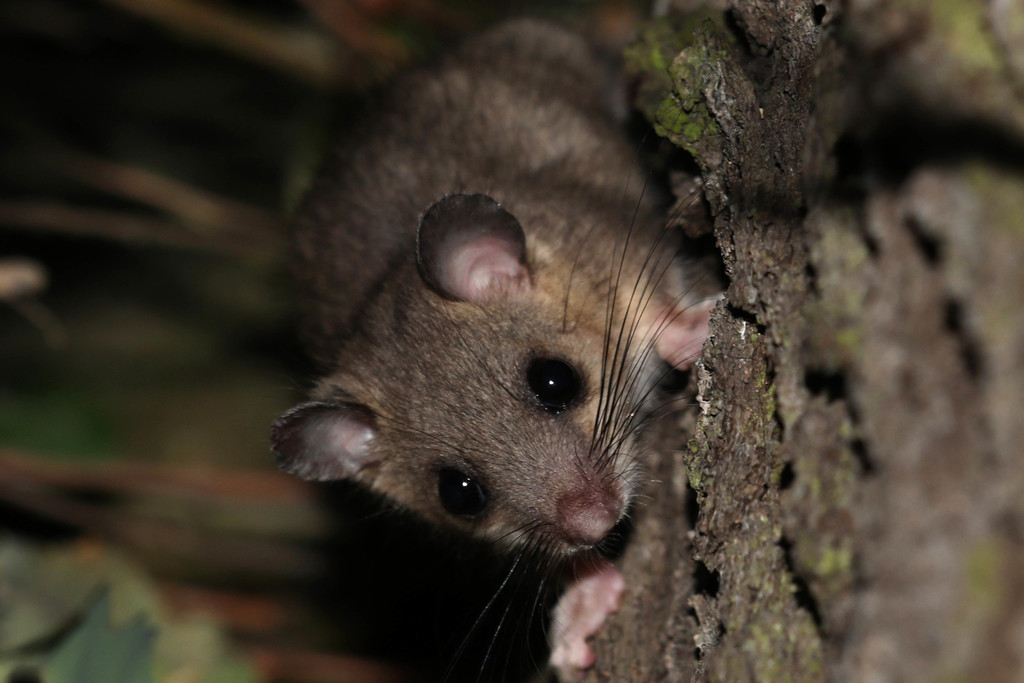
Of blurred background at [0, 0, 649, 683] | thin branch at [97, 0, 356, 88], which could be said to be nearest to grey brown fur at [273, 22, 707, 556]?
blurred background at [0, 0, 649, 683]

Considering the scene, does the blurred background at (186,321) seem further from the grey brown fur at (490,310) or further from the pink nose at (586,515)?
the pink nose at (586,515)

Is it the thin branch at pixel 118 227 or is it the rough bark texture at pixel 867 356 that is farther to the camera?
the thin branch at pixel 118 227

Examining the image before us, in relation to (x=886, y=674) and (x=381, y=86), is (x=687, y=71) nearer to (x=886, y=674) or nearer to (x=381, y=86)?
(x=886, y=674)

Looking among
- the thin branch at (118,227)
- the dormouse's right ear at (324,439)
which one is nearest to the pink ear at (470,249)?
the dormouse's right ear at (324,439)

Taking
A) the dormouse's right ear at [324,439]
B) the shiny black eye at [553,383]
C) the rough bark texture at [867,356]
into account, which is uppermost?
the dormouse's right ear at [324,439]

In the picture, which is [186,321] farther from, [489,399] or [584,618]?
[584,618]

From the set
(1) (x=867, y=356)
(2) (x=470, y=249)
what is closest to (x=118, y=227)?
(2) (x=470, y=249)

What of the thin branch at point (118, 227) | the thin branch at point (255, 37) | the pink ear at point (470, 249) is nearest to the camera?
the pink ear at point (470, 249)
